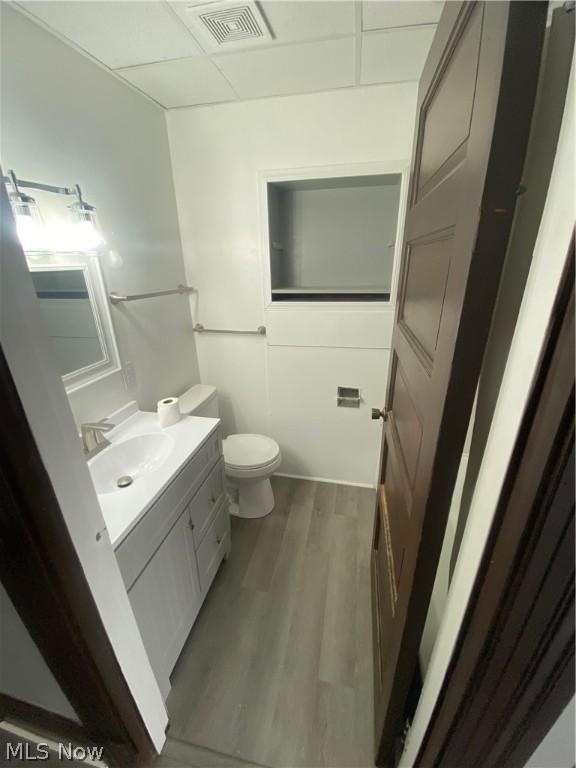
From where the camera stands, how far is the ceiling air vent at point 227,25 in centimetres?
98

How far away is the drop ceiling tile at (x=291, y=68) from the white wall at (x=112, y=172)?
1.72 feet

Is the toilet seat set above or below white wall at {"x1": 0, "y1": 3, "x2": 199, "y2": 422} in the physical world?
below

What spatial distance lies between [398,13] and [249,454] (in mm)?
1988

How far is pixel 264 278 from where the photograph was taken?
1.85 meters

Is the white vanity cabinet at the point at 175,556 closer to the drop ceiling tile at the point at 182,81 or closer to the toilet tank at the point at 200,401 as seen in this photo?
the toilet tank at the point at 200,401

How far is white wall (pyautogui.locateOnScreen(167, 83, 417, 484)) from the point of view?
153cm

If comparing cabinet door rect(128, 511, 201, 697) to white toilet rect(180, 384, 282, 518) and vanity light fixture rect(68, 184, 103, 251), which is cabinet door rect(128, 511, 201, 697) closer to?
white toilet rect(180, 384, 282, 518)

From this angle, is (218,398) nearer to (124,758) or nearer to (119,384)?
(119,384)

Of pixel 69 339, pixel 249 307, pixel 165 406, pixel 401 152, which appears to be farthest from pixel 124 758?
pixel 401 152

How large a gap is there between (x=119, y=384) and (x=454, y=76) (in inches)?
61.3

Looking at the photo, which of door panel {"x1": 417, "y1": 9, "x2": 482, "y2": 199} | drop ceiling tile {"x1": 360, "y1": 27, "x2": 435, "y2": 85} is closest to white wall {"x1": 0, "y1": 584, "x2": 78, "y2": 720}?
door panel {"x1": 417, "y1": 9, "x2": 482, "y2": 199}

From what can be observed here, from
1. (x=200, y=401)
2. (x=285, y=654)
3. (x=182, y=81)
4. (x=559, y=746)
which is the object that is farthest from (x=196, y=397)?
(x=559, y=746)

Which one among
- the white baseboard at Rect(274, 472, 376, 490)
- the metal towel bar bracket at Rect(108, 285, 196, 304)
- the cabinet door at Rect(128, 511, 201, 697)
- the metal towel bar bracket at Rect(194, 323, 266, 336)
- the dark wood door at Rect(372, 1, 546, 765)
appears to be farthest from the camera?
the white baseboard at Rect(274, 472, 376, 490)

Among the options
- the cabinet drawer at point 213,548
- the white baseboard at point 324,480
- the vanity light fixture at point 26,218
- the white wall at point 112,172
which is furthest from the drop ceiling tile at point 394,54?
the white baseboard at point 324,480
